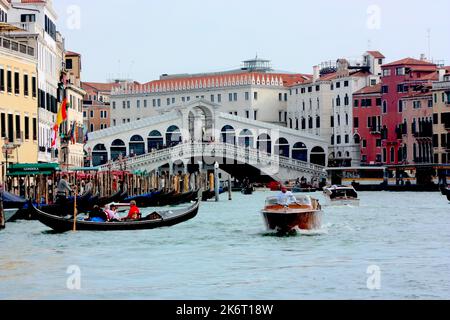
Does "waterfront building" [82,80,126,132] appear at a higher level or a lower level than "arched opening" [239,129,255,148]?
higher

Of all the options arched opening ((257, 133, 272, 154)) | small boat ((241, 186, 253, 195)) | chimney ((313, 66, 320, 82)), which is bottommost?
small boat ((241, 186, 253, 195))

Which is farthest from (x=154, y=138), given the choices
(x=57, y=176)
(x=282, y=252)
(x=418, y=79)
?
(x=282, y=252)

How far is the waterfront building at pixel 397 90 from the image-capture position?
6284cm

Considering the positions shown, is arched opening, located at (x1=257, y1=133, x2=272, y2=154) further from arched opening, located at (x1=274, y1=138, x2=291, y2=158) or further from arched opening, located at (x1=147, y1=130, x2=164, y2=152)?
arched opening, located at (x1=147, y1=130, x2=164, y2=152)

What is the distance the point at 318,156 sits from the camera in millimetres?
69812

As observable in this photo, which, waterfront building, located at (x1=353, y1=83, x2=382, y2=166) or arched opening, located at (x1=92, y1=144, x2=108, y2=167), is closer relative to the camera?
arched opening, located at (x1=92, y1=144, x2=108, y2=167)

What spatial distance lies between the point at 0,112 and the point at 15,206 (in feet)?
19.0

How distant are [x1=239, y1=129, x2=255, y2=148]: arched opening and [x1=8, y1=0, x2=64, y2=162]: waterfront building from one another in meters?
28.2

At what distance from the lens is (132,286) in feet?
48.7

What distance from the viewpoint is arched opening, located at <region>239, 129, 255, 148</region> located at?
69312 millimetres

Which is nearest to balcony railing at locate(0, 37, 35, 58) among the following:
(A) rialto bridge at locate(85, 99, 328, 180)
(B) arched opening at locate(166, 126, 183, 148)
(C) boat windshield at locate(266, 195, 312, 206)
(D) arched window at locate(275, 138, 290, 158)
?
(C) boat windshield at locate(266, 195, 312, 206)

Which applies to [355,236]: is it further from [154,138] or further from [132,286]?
[154,138]

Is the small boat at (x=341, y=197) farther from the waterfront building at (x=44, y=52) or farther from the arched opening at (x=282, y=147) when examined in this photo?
the arched opening at (x=282, y=147)

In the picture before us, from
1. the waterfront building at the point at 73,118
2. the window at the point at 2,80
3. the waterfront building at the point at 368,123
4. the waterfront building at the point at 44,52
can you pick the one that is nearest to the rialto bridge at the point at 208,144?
the waterfront building at the point at 368,123
